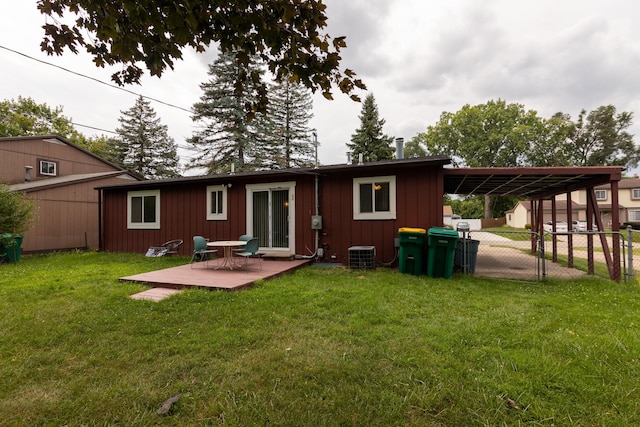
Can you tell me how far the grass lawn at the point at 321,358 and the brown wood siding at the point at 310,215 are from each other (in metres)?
2.84

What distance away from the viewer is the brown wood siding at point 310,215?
23.3 feet

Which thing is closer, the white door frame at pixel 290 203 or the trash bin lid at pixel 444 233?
the trash bin lid at pixel 444 233

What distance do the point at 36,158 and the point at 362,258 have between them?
16.8 metres

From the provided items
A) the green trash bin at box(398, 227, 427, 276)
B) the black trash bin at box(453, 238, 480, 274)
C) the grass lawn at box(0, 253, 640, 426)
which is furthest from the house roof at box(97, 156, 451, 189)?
the grass lawn at box(0, 253, 640, 426)

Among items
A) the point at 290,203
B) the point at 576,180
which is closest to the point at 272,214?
the point at 290,203

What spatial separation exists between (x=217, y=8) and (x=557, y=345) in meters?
4.28

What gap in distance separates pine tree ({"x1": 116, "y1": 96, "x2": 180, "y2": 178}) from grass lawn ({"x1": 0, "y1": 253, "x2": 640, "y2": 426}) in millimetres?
24302

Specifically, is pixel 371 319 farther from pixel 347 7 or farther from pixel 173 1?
pixel 347 7

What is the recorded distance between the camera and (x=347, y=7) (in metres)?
4.48

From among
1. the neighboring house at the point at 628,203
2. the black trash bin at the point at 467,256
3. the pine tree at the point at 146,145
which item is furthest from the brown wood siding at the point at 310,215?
the neighboring house at the point at 628,203

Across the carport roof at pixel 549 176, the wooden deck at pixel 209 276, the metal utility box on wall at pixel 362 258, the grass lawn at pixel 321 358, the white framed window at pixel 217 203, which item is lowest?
the grass lawn at pixel 321 358

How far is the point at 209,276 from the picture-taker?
587cm

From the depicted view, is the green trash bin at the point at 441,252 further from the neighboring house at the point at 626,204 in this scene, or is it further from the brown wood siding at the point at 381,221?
the neighboring house at the point at 626,204

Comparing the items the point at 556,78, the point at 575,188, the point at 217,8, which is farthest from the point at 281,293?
the point at 556,78
